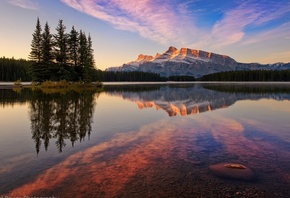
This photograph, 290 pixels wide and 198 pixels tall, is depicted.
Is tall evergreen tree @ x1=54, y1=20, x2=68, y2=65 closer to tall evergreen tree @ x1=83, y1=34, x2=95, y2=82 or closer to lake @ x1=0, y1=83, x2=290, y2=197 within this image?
tall evergreen tree @ x1=83, y1=34, x2=95, y2=82

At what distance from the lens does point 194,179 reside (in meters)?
7.71

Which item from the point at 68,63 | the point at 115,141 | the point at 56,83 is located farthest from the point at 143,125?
the point at 68,63

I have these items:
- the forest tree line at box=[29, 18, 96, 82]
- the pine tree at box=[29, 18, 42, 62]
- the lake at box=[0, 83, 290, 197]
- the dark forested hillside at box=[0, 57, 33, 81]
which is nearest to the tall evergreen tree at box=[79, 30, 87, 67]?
the forest tree line at box=[29, 18, 96, 82]

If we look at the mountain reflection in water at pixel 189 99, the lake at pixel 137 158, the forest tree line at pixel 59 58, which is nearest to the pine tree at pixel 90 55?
the forest tree line at pixel 59 58

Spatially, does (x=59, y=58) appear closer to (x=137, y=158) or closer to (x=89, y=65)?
(x=89, y=65)

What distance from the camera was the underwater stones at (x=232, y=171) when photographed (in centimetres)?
793

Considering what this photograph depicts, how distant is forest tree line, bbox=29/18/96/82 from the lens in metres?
65.4

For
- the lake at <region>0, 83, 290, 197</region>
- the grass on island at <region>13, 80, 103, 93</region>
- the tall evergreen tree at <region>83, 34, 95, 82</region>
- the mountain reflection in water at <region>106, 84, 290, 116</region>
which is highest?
the tall evergreen tree at <region>83, 34, 95, 82</region>

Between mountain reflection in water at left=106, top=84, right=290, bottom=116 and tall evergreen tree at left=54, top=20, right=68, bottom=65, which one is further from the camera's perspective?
tall evergreen tree at left=54, top=20, right=68, bottom=65

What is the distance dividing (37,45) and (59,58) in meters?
7.35

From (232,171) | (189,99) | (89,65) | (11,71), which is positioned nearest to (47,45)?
(89,65)

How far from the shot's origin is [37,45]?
6662cm

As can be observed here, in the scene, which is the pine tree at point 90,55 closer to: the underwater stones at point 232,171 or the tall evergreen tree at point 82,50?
the tall evergreen tree at point 82,50

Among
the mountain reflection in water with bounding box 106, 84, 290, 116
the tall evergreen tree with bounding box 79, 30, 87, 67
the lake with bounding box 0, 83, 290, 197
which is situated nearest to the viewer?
the lake with bounding box 0, 83, 290, 197
